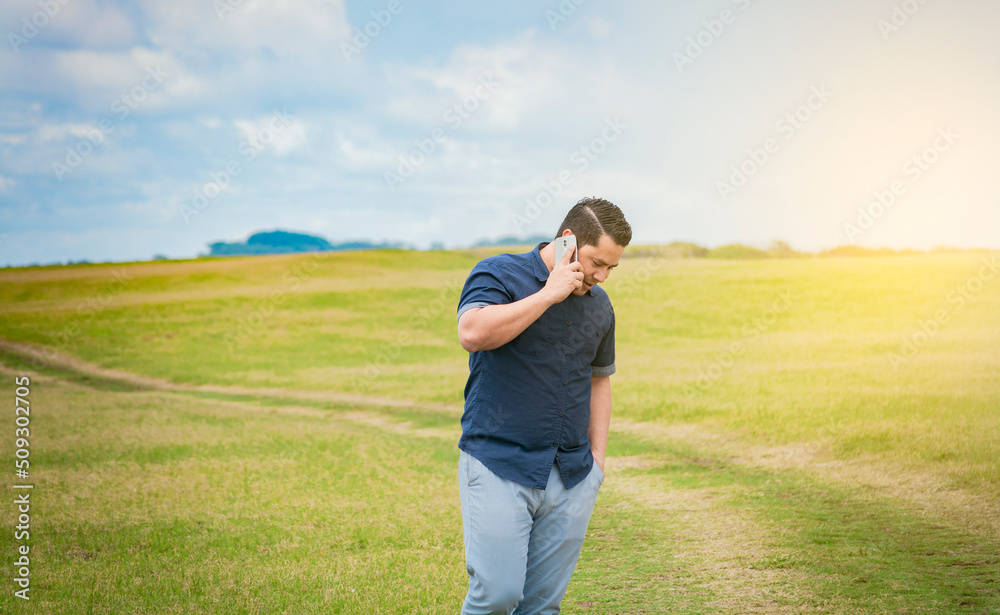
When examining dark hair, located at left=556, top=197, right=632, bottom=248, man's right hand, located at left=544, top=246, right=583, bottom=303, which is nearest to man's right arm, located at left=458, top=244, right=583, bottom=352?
man's right hand, located at left=544, top=246, right=583, bottom=303

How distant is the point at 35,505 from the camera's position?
Answer: 10312 millimetres

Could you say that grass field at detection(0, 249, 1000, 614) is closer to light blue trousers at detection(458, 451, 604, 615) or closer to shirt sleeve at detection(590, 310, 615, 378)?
light blue trousers at detection(458, 451, 604, 615)

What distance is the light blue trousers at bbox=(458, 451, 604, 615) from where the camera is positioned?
3.53 metres

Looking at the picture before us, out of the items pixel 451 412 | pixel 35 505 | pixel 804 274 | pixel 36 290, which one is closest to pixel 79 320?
pixel 36 290

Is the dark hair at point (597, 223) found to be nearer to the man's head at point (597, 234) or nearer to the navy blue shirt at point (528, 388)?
the man's head at point (597, 234)

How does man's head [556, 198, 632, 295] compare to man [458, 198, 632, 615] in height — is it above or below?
above

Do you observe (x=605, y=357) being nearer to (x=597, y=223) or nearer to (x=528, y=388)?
(x=528, y=388)

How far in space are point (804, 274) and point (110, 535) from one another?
33.3 m

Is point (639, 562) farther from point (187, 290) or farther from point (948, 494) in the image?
point (187, 290)

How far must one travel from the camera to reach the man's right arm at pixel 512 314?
324 centimetres

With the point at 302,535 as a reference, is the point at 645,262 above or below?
above

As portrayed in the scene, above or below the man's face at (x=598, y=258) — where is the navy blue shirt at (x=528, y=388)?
below
